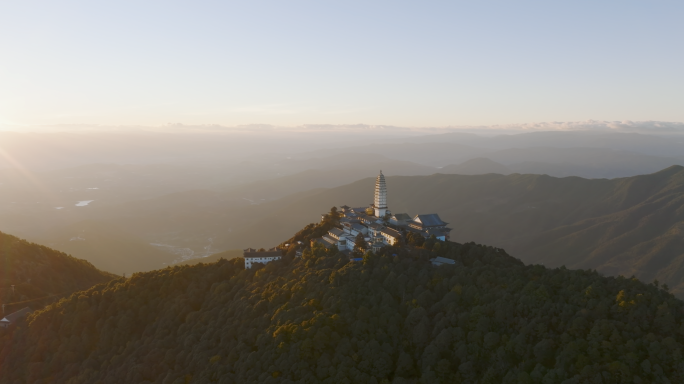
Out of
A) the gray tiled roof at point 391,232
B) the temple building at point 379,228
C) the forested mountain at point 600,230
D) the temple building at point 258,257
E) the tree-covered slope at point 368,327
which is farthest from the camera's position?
the forested mountain at point 600,230

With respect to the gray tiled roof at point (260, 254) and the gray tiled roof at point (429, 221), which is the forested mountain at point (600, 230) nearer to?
the gray tiled roof at point (429, 221)

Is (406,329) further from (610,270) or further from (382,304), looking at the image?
(610,270)

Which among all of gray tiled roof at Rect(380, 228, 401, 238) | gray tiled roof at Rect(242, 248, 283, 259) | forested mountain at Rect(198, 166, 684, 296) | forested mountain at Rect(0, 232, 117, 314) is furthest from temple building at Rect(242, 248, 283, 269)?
forested mountain at Rect(198, 166, 684, 296)

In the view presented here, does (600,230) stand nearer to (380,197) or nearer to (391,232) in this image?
(380,197)

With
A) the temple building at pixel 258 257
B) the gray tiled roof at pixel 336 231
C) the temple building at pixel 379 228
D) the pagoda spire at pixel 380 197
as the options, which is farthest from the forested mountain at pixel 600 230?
the temple building at pixel 258 257

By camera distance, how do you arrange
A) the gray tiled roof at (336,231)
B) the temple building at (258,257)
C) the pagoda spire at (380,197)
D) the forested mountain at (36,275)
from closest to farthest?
the temple building at (258,257)
the gray tiled roof at (336,231)
the pagoda spire at (380,197)
the forested mountain at (36,275)

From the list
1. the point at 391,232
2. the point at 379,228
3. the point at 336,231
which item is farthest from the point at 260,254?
the point at 391,232
